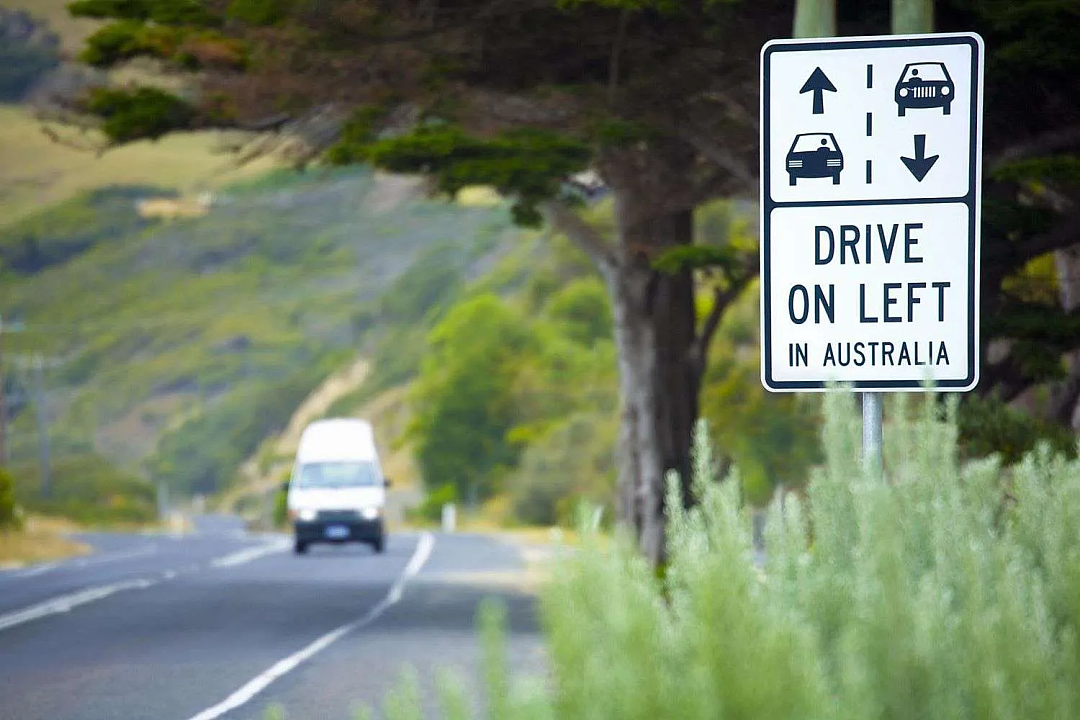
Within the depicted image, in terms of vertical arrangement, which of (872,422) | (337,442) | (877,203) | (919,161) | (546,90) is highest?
(546,90)

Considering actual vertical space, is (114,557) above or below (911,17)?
below

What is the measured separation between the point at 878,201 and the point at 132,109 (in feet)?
49.9

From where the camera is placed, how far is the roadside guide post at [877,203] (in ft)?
26.5

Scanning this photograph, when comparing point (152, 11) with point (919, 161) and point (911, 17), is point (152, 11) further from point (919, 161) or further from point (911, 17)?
point (919, 161)

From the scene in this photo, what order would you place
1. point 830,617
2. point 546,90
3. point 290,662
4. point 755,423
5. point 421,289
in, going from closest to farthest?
point 830,617, point 290,662, point 546,90, point 755,423, point 421,289

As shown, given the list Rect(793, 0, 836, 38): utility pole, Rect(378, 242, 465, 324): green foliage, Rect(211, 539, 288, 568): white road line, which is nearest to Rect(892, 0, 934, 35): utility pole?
Rect(793, 0, 836, 38): utility pole

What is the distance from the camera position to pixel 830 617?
5105 mm

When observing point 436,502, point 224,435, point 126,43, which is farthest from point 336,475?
point 224,435

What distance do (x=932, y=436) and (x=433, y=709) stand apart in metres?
7.25

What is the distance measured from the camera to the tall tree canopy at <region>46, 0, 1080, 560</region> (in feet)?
55.9

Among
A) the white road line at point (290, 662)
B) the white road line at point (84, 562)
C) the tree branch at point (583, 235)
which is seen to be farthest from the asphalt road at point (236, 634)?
the tree branch at point (583, 235)

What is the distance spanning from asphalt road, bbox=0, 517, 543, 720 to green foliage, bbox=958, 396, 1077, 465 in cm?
378

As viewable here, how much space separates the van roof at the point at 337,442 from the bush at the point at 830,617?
3785 centimetres

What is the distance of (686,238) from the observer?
93.9 ft
